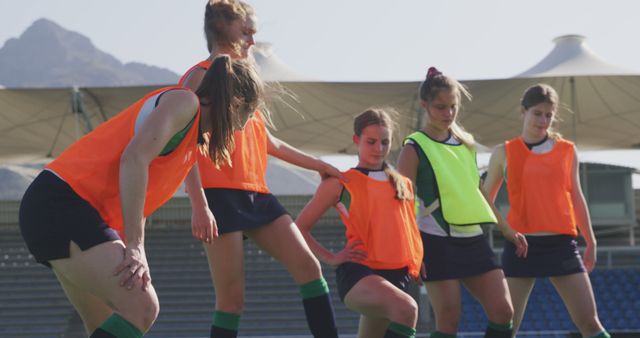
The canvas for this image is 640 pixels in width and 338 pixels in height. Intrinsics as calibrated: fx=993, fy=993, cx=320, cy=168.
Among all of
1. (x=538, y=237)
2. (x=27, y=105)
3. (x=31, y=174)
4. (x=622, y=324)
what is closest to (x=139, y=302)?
(x=538, y=237)

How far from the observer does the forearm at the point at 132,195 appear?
9.93ft

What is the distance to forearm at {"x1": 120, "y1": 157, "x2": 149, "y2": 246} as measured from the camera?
3027mm

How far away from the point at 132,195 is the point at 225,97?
18.0 inches

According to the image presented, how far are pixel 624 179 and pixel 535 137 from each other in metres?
17.2

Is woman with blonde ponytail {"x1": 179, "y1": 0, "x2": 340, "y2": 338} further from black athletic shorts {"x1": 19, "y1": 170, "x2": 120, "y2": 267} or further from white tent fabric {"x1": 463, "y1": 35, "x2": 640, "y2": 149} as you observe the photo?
white tent fabric {"x1": 463, "y1": 35, "x2": 640, "y2": 149}

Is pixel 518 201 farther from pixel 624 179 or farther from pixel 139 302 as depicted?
pixel 624 179

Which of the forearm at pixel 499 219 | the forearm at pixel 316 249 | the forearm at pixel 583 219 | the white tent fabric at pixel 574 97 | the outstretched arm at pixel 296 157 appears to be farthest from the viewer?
the white tent fabric at pixel 574 97

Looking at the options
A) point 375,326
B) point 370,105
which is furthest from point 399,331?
point 370,105

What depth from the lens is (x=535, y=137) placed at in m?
5.77

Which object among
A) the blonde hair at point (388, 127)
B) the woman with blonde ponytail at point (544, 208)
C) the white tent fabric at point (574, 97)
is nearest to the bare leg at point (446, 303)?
the blonde hair at point (388, 127)

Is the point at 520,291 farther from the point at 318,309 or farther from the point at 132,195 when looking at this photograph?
the point at 132,195

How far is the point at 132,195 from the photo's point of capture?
304 centimetres

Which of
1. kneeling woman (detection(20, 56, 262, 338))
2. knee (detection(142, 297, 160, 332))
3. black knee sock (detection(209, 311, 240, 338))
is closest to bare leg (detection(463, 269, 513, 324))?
black knee sock (detection(209, 311, 240, 338))

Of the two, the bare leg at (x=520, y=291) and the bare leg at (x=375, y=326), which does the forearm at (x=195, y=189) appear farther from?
the bare leg at (x=520, y=291)
